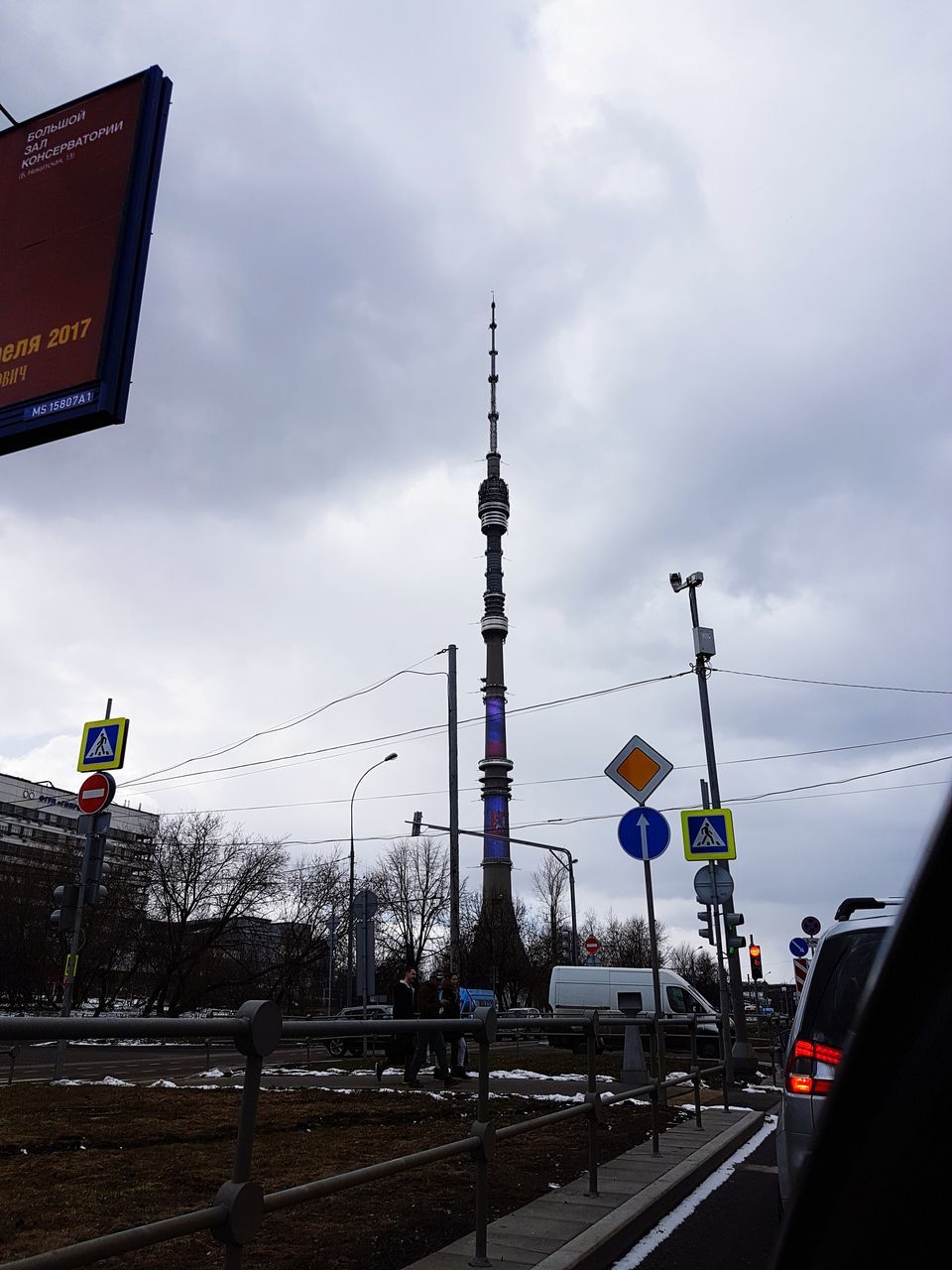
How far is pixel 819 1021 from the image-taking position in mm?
4375

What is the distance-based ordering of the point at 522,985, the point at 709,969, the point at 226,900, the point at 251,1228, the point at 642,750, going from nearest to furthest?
the point at 251,1228
the point at 642,750
the point at 226,900
the point at 522,985
the point at 709,969

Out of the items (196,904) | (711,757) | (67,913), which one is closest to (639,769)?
(67,913)

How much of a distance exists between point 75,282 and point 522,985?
231 feet

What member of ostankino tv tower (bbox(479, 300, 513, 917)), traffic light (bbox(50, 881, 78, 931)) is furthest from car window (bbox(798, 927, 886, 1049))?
ostankino tv tower (bbox(479, 300, 513, 917))

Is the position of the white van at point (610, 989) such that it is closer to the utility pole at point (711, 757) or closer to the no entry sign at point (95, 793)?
the utility pole at point (711, 757)

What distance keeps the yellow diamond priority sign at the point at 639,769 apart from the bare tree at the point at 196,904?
4131cm

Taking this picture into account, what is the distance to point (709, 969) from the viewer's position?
110625 mm

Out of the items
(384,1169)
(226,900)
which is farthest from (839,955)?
(226,900)

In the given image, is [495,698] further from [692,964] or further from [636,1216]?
[636,1216]

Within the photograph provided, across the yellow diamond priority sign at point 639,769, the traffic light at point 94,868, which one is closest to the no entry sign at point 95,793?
the traffic light at point 94,868

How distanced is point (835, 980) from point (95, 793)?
1160 centimetres

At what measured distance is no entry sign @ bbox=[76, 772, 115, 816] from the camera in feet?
44.2

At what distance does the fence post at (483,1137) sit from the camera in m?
4.43

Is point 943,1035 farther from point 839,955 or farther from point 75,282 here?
point 75,282
